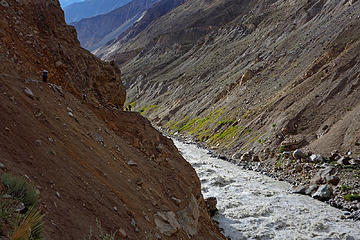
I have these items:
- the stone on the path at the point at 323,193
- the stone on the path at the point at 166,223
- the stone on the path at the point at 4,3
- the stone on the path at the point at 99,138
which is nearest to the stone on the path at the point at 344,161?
the stone on the path at the point at 323,193

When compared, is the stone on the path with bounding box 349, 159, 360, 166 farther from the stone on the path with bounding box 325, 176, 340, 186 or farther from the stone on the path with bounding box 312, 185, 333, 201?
the stone on the path with bounding box 312, 185, 333, 201

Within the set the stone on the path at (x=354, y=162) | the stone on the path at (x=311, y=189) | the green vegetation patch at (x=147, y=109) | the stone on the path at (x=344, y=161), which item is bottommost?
the stone on the path at (x=354, y=162)

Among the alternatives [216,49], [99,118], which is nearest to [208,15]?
[216,49]

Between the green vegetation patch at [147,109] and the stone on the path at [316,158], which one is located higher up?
the green vegetation patch at [147,109]

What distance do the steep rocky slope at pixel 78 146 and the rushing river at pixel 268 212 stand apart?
5353 mm

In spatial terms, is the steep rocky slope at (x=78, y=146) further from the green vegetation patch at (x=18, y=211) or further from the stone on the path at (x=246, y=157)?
the stone on the path at (x=246, y=157)

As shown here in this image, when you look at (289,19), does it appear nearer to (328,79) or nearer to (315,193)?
(328,79)

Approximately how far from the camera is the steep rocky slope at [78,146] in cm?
729

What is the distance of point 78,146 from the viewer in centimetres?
980

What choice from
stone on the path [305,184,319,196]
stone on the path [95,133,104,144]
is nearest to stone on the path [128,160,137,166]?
stone on the path [95,133,104,144]

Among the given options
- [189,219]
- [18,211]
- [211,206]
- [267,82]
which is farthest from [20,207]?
[267,82]

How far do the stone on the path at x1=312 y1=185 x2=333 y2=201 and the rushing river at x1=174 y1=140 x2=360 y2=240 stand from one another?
0.57m

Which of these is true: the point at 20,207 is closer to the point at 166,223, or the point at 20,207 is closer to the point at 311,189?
the point at 166,223

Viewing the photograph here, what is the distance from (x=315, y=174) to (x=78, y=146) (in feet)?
76.4
